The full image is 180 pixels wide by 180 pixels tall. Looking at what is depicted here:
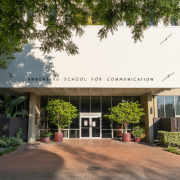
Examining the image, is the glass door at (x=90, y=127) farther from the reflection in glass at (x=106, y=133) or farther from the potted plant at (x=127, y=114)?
the potted plant at (x=127, y=114)

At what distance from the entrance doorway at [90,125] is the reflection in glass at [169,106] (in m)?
6.11

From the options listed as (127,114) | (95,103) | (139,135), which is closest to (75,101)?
(95,103)

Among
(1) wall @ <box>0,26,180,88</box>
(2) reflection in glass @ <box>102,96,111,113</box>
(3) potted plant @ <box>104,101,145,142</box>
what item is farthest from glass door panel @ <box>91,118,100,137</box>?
(1) wall @ <box>0,26,180,88</box>

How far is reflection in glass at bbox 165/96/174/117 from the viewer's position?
16625 mm

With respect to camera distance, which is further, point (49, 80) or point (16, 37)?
point (49, 80)

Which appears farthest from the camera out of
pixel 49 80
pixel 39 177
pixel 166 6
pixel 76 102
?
pixel 76 102

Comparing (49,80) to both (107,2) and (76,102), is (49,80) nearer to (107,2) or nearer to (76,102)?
(76,102)

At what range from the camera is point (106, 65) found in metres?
13.5

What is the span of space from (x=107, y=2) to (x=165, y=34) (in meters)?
10.1

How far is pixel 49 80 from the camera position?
13.1m

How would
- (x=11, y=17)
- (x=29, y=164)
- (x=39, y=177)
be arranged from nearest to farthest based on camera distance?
(x=11, y=17) → (x=39, y=177) → (x=29, y=164)

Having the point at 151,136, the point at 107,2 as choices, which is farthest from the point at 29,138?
the point at 107,2

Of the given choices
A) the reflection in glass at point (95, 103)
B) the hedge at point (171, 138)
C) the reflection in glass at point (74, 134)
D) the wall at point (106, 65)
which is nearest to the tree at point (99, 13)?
the wall at point (106, 65)

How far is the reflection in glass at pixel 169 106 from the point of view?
16.6m
